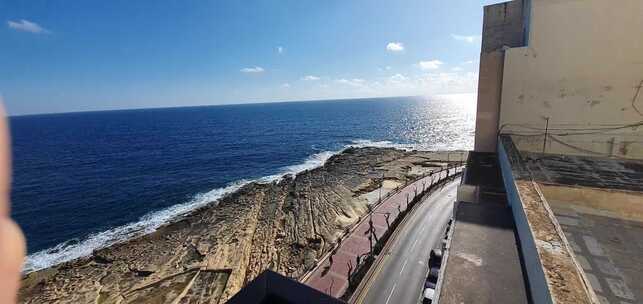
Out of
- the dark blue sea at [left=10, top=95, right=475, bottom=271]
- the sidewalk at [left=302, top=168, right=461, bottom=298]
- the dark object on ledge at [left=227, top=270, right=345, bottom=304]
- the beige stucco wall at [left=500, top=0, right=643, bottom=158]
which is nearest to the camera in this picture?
the dark object on ledge at [left=227, top=270, right=345, bottom=304]

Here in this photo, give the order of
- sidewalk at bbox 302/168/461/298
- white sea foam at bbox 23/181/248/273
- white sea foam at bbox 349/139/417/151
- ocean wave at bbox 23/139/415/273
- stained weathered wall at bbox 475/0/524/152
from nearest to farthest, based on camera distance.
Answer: stained weathered wall at bbox 475/0/524/152, sidewalk at bbox 302/168/461/298, white sea foam at bbox 23/181/248/273, ocean wave at bbox 23/139/415/273, white sea foam at bbox 349/139/417/151

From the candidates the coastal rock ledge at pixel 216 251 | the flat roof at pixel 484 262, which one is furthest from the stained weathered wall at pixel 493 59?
the coastal rock ledge at pixel 216 251

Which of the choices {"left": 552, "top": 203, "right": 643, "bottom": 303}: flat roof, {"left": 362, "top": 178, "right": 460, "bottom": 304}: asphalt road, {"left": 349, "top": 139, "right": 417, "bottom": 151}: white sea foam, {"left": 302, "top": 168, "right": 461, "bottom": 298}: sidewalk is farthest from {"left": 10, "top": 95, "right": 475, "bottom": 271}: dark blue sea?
{"left": 552, "top": 203, "right": 643, "bottom": 303}: flat roof

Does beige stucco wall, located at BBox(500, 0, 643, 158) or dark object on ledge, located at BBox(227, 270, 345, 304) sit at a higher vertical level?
beige stucco wall, located at BBox(500, 0, 643, 158)

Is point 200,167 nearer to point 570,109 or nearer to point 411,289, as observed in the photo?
point 411,289

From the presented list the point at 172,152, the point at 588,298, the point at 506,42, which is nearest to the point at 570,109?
the point at 506,42

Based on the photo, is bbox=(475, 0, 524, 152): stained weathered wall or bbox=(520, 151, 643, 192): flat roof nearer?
bbox=(520, 151, 643, 192): flat roof

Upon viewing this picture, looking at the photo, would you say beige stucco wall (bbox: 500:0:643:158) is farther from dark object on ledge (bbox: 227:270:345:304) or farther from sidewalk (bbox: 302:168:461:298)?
dark object on ledge (bbox: 227:270:345:304)

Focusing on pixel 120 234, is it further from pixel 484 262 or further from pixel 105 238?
pixel 484 262

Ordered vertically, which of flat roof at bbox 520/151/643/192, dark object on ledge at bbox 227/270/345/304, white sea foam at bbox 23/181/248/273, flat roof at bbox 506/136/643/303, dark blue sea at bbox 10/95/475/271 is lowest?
white sea foam at bbox 23/181/248/273
